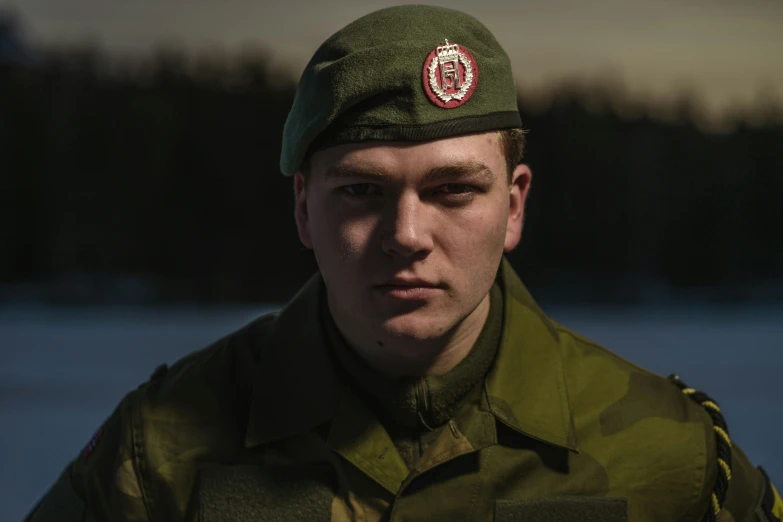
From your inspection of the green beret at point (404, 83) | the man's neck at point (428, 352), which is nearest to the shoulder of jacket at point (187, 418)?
the man's neck at point (428, 352)

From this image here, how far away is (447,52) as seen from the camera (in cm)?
188

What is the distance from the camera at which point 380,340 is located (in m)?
1.86

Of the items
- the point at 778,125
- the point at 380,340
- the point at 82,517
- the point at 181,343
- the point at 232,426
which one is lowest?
the point at 181,343

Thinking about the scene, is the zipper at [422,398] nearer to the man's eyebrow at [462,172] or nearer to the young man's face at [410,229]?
the young man's face at [410,229]

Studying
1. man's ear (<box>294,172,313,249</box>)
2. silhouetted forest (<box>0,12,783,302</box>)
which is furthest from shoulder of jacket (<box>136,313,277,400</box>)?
silhouetted forest (<box>0,12,783,302</box>)

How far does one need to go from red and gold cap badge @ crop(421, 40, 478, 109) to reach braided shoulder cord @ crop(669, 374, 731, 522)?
0.99 metres

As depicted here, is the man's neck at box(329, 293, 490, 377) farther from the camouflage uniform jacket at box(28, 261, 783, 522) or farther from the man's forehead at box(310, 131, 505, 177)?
the man's forehead at box(310, 131, 505, 177)

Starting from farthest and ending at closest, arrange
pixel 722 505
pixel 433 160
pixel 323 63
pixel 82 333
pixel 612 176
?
1. pixel 82 333
2. pixel 612 176
3. pixel 722 505
4. pixel 323 63
5. pixel 433 160

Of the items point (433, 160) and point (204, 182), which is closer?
point (433, 160)

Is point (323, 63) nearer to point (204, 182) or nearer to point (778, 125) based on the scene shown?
point (204, 182)

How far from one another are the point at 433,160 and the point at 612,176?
9.99 ft

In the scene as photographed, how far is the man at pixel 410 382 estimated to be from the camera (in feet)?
6.01

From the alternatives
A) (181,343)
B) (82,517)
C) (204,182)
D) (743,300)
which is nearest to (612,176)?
(743,300)

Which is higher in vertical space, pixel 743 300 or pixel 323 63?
pixel 323 63
